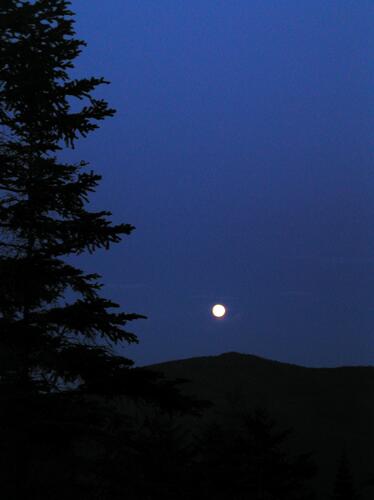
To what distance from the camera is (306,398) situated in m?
53.3

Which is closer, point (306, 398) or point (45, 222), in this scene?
point (45, 222)

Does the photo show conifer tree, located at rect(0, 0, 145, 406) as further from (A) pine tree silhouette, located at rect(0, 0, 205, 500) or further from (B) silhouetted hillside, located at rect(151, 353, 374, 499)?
(B) silhouetted hillside, located at rect(151, 353, 374, 499)

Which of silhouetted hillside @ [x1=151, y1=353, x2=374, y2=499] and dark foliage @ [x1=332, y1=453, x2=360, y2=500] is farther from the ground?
silhouetted hillside @ [x1=151, y1=353, x2=374, y2=499]

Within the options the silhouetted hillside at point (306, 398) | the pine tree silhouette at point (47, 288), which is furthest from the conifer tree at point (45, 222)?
the silhouetted hillside at point (306, 398)

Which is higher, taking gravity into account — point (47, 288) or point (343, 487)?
point (47, 288)

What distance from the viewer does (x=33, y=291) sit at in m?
10.4

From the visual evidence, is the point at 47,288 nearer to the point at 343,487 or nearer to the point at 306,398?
the point at 343,487

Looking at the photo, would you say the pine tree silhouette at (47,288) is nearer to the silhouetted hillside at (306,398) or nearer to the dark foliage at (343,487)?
the dark foliage at (343,487)

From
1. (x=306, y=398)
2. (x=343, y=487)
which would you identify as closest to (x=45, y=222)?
(x=343, y=487)

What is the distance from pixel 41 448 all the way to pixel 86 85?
20.0 feet

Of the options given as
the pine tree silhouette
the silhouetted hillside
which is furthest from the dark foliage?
the pine tree silhouette

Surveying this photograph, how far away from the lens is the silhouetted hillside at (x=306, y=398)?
43.7 metres

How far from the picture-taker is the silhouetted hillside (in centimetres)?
4366

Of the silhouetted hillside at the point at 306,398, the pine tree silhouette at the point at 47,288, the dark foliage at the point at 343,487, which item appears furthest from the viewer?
the silhouetted hillside at the point at 306,398
